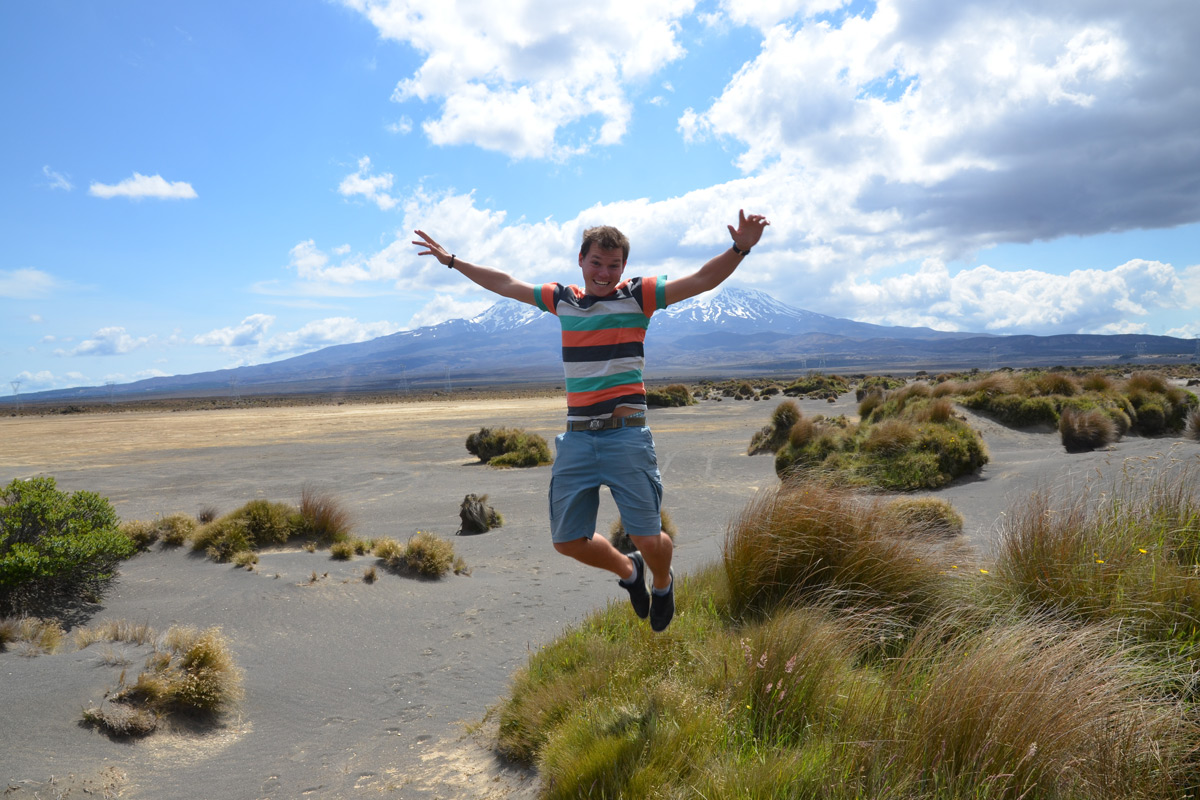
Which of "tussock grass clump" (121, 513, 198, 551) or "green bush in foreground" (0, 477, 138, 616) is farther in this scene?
"tussock grass clump" (121, 513, 198, 551)

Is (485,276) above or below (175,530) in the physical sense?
above

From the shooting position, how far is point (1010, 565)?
430cm

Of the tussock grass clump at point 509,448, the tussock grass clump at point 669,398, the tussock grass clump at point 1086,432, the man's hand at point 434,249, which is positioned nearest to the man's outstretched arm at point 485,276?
the man's hand at point 434,249

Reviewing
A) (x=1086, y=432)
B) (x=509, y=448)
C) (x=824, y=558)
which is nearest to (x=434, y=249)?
(x=824, y=558)

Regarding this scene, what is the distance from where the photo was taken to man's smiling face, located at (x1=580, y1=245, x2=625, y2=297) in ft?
12.8

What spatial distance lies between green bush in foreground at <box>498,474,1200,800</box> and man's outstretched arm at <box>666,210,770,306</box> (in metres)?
1.81

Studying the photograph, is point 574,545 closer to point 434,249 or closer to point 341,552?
point 434,249

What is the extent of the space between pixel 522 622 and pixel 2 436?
46.7 metres

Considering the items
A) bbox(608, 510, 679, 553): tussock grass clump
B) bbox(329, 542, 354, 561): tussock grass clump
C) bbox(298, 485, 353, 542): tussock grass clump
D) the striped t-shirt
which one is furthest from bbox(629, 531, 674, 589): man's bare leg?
bbox(298, 485, 353, 542): tussock grass clump

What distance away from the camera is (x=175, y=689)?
4.65 m

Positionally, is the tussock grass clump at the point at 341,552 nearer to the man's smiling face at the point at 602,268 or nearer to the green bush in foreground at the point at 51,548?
the green bush in foreground at the point at 51,548

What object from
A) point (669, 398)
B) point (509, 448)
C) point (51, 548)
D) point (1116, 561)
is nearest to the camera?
point (1116, 561)

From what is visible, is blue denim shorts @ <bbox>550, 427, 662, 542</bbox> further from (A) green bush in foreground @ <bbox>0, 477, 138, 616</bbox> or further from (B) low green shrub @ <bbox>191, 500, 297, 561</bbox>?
(B) low green shrub @ <bbox>191, 500, 297, 561</bbox>

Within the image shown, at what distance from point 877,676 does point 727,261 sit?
7.28 feet
